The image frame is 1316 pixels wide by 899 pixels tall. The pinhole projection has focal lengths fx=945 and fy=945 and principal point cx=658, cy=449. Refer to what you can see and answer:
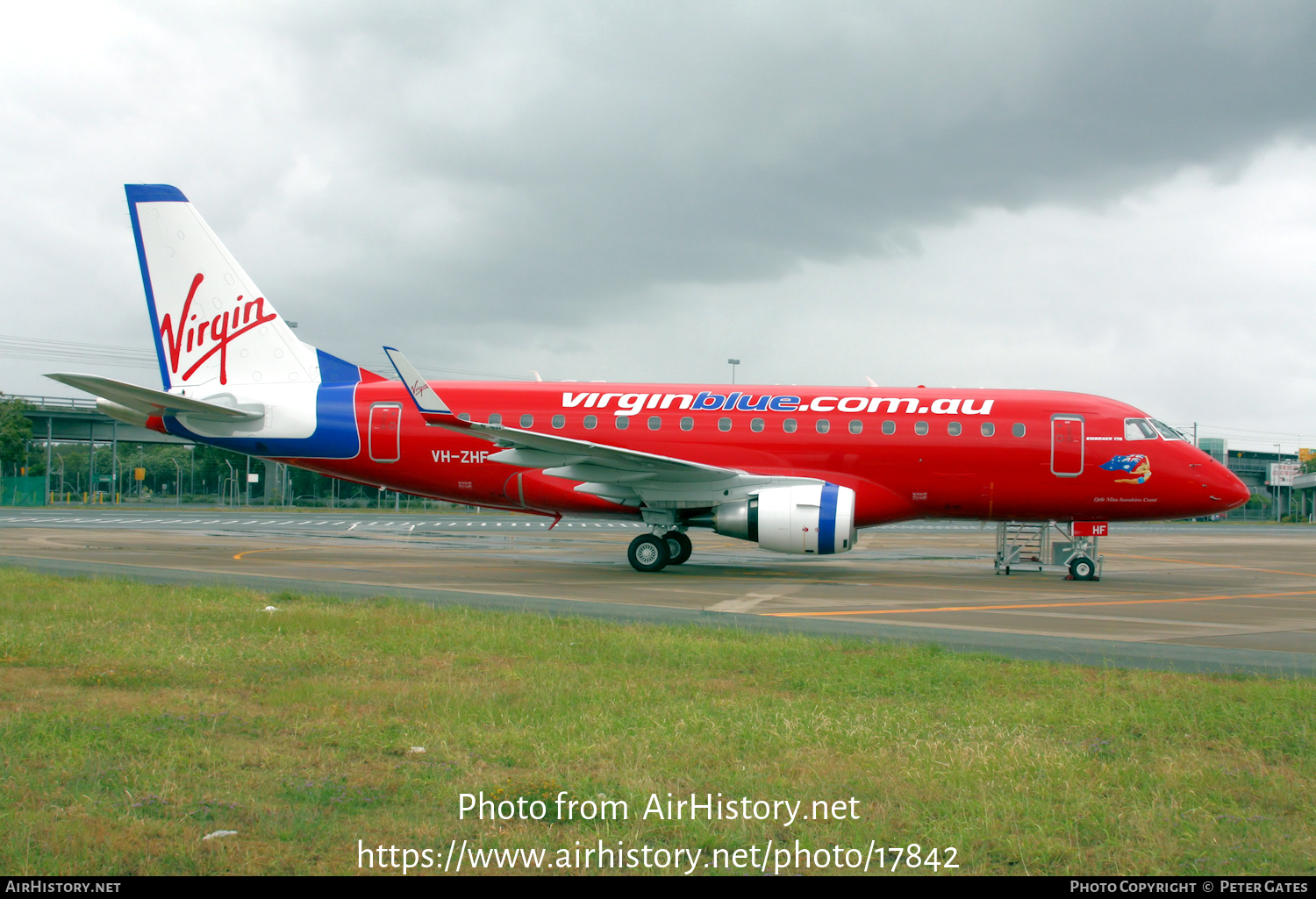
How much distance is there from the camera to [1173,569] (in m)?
24.3

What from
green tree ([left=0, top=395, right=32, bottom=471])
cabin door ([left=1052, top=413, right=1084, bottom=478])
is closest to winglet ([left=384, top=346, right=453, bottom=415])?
cabin door ([left=1052, top=413, right=1084, bottom=478])

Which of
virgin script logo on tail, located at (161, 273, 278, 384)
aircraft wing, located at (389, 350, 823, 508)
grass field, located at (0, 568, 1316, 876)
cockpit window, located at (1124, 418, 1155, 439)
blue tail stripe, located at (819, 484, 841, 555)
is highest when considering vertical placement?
virgin script logo on tail, located at (161, 273, 278, 384)

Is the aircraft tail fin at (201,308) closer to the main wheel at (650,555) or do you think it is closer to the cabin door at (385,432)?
the cabin door at (385,432)

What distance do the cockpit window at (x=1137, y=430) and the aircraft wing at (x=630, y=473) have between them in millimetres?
6829

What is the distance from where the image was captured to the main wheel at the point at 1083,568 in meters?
20.5

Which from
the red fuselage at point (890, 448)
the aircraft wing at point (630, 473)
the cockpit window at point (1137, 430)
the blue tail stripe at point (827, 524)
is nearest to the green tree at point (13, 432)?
the red fuselage at point (890, 448)

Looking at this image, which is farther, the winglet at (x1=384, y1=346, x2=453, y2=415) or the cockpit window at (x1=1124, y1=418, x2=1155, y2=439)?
the cockpit window at (x1=1124, y1=418, x2=1155, y2=439)

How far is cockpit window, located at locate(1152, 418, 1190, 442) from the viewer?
66.5ft

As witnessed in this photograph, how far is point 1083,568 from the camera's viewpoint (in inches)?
811

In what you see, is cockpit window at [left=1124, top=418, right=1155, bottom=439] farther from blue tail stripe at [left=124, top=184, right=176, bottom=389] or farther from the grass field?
blue tail stripe at [left=124, top=184, right=176, bottom=389]

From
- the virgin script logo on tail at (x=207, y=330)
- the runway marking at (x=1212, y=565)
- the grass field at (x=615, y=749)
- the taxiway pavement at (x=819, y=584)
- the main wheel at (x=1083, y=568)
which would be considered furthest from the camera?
the runway marking at (x=1212, y=565)

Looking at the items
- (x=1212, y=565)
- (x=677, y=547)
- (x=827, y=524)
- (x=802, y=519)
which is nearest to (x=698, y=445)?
(x=677, y=547)

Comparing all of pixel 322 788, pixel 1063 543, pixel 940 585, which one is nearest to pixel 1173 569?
pixel 1063 543

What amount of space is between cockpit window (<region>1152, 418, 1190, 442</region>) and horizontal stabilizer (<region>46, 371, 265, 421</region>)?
19.6m
